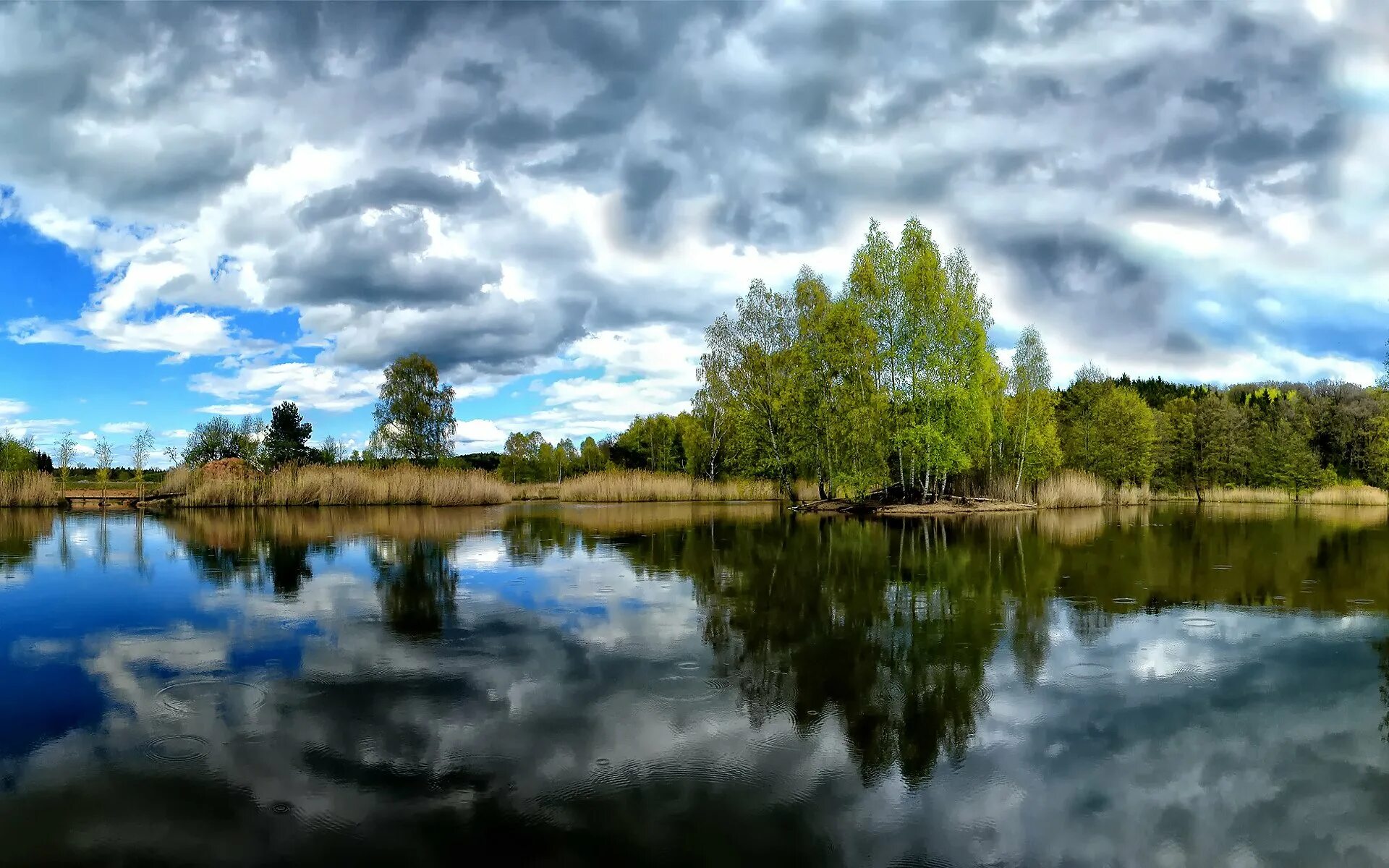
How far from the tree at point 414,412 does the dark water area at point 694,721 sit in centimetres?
4452

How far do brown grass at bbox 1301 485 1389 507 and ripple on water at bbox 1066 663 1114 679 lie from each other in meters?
67.2

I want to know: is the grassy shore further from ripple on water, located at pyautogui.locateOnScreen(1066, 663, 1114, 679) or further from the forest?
ripple on water, located at pyautogui.locateOnScreen(1066, 663, 1114, 679)

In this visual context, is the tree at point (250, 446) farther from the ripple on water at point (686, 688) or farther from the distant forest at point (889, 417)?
the ripple on water at point (686, 688)

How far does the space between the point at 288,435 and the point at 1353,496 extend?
3357 inches

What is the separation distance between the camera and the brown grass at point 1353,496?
58062 millimetres

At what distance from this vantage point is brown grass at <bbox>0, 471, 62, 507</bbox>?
39875 millimetres

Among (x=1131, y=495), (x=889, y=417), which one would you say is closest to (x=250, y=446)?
(x=889, y=417)

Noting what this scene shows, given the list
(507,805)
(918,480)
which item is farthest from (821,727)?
(918,480)

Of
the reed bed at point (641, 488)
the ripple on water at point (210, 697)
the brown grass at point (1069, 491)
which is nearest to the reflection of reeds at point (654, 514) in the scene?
the reed bed at point (641, 488)

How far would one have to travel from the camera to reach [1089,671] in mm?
7656

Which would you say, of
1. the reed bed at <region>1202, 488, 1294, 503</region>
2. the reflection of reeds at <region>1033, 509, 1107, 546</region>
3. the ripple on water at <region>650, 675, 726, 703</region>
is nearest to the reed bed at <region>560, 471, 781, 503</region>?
the reflection of reeds at <region>1033, 509, 1107, 546</region>

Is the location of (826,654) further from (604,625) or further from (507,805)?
(507,805)

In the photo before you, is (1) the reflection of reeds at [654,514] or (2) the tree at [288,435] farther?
(2) the tree at [288,435]

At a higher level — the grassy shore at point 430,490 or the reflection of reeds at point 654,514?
the grassy shore at point 430,490
